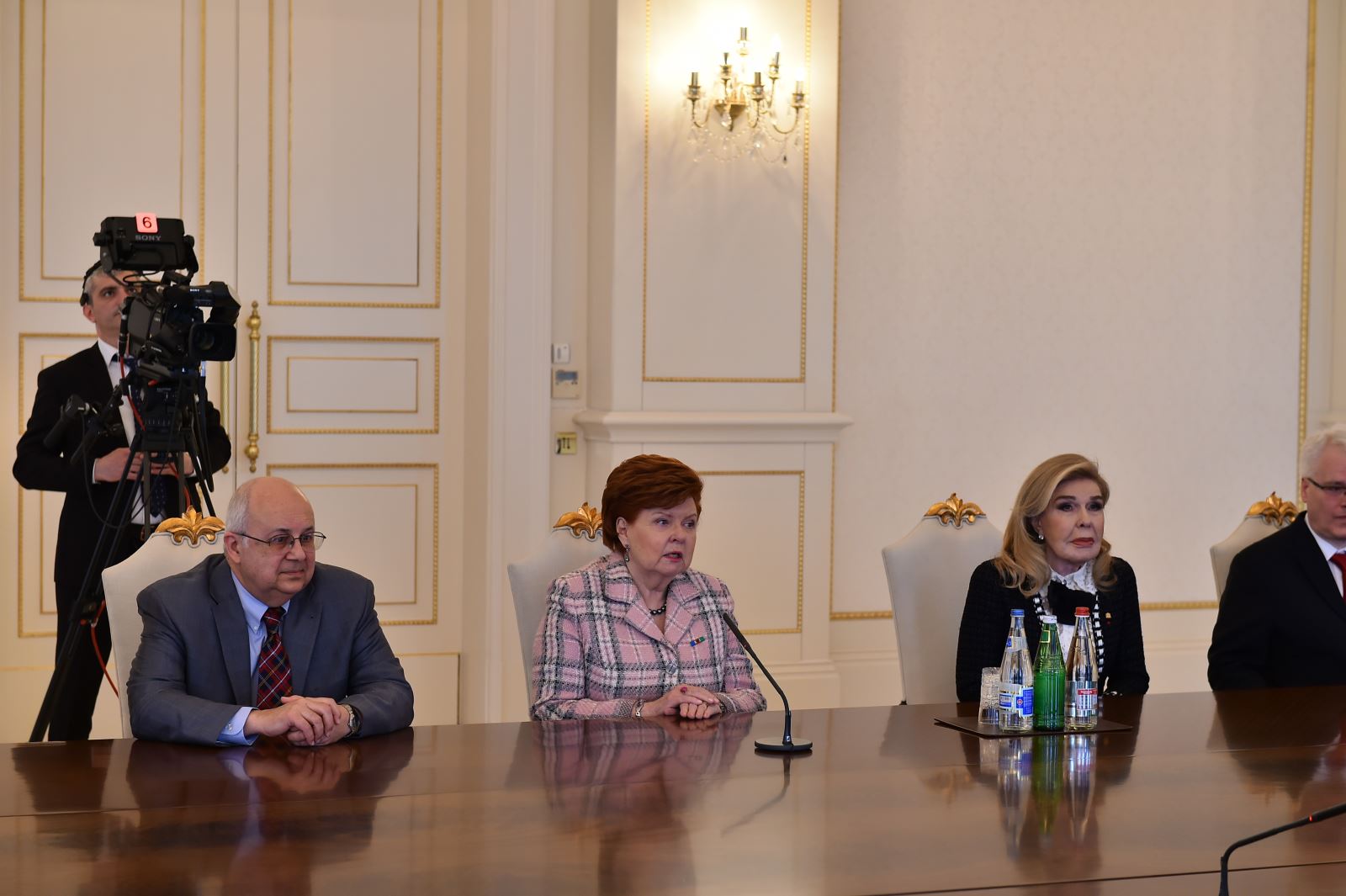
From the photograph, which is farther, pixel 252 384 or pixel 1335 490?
pixel 252 384

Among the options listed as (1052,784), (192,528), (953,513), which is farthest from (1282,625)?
(192,528)

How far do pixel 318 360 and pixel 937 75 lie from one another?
91.1 inches

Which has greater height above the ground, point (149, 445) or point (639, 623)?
point (149, 445)

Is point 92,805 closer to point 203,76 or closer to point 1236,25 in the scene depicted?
point 203,76

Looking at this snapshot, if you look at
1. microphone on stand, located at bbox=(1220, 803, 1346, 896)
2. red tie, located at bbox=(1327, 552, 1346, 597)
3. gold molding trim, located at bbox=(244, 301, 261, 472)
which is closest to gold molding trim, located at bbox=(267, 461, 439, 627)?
gold molding trim, located at bbox=(244, 301, 261, 472)

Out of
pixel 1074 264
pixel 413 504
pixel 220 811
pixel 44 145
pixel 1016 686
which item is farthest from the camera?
pixel 1074 264

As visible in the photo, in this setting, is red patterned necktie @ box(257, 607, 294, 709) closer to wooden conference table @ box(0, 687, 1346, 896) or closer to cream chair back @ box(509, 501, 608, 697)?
wooden conference table @ box(0, 687, 1346, 896)

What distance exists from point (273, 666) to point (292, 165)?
266cm

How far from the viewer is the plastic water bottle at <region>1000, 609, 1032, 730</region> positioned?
8.31 feet

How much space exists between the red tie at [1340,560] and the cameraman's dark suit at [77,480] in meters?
2.58

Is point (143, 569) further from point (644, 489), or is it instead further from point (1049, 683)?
point (1049, 683)

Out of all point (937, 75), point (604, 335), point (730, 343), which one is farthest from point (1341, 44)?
point (604, 335)

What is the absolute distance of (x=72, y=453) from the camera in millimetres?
3852

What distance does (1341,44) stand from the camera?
5.61 meters
